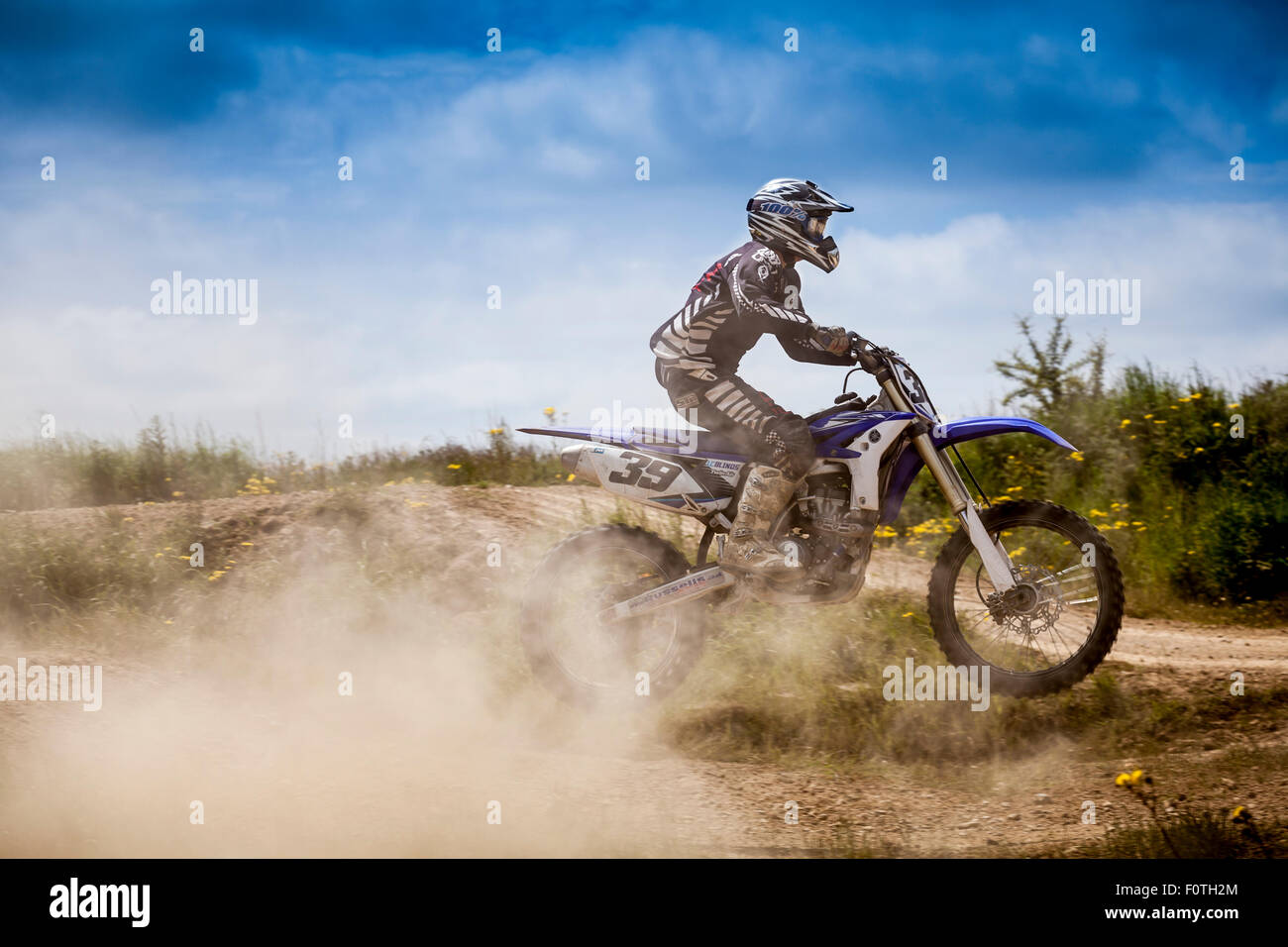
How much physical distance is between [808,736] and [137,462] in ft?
34.4

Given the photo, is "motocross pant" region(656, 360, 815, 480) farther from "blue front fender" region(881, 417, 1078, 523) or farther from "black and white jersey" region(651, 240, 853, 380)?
"blue front fender" region(881, 417, 1078, 523)

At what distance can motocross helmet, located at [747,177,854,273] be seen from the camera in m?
5.74

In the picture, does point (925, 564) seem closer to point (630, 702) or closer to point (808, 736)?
point (808, 736)

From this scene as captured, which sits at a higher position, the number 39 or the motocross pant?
the motocross pant

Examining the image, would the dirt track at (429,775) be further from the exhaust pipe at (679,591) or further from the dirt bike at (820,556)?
the exhaust pipe at (679,591)

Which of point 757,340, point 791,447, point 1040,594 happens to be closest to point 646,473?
point 791,447

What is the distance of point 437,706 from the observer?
6.48 meters

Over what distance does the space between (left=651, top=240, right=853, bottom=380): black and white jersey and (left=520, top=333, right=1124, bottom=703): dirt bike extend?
371 mm

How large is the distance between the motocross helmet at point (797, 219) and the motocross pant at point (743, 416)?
0.82 m

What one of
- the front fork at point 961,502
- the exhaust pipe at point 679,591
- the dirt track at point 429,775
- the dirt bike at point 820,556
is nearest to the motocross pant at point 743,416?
the dirt bike at point 820,556

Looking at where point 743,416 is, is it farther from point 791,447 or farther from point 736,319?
point 736,319

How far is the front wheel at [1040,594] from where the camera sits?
17.9 ft

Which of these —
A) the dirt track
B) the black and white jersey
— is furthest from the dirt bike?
the dirt track
